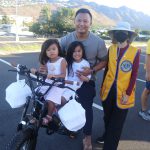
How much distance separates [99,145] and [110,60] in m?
1.47

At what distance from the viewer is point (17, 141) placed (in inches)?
141

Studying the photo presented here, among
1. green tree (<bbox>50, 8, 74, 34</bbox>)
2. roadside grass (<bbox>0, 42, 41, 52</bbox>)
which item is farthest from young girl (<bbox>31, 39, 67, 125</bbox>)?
green tree (<bbox>50, 8, 74, 34</bbox>)

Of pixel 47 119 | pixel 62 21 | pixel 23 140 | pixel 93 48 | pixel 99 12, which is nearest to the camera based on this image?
pixel 23 140

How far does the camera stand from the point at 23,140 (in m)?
3.66

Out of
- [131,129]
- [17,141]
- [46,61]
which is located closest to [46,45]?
[46,61]

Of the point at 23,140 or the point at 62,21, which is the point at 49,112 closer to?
the point at 23,140

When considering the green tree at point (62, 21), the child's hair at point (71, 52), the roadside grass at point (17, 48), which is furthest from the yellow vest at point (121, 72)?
the green tree at point (62, 21)

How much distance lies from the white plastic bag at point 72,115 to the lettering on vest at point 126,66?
2.65ft

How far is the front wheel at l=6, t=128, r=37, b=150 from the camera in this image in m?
3.57

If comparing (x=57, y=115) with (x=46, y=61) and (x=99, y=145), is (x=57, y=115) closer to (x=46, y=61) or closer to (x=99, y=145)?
(x=46, y=61)

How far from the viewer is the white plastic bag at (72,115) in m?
3.91

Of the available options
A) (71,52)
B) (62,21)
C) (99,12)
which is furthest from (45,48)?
(99,12)

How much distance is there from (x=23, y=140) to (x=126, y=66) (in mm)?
1617

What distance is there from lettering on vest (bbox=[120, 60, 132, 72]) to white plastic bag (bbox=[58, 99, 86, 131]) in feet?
2.65
